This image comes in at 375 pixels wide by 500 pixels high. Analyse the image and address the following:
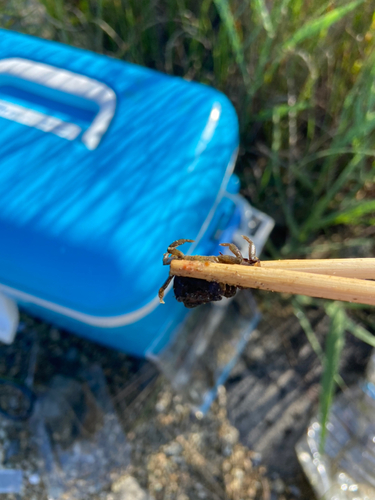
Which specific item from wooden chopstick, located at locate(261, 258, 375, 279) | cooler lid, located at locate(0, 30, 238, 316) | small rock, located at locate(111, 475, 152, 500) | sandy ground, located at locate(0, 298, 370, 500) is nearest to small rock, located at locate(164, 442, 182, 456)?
sandy ground, located at locate(0, 298, 370, 500)

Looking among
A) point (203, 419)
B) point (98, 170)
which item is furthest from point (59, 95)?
point (203, 419)

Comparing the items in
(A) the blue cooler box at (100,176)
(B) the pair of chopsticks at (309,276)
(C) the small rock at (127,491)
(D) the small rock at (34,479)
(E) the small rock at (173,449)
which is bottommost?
(C) the small rock at (127,491)

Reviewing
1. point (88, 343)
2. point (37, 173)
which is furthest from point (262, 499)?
point (37, 173)

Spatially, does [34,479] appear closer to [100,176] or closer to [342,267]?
[100,176]

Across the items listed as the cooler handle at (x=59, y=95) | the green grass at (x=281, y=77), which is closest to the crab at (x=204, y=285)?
the cooler handle at (x=59, y=95)

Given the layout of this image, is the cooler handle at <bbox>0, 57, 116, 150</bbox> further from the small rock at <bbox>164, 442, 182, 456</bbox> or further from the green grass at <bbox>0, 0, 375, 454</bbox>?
the small rock at <bbox>164, 442, 182, 456</bbox>

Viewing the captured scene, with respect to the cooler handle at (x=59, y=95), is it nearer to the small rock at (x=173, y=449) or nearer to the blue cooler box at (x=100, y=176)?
the blue cooler box at (x=100, y=176)
